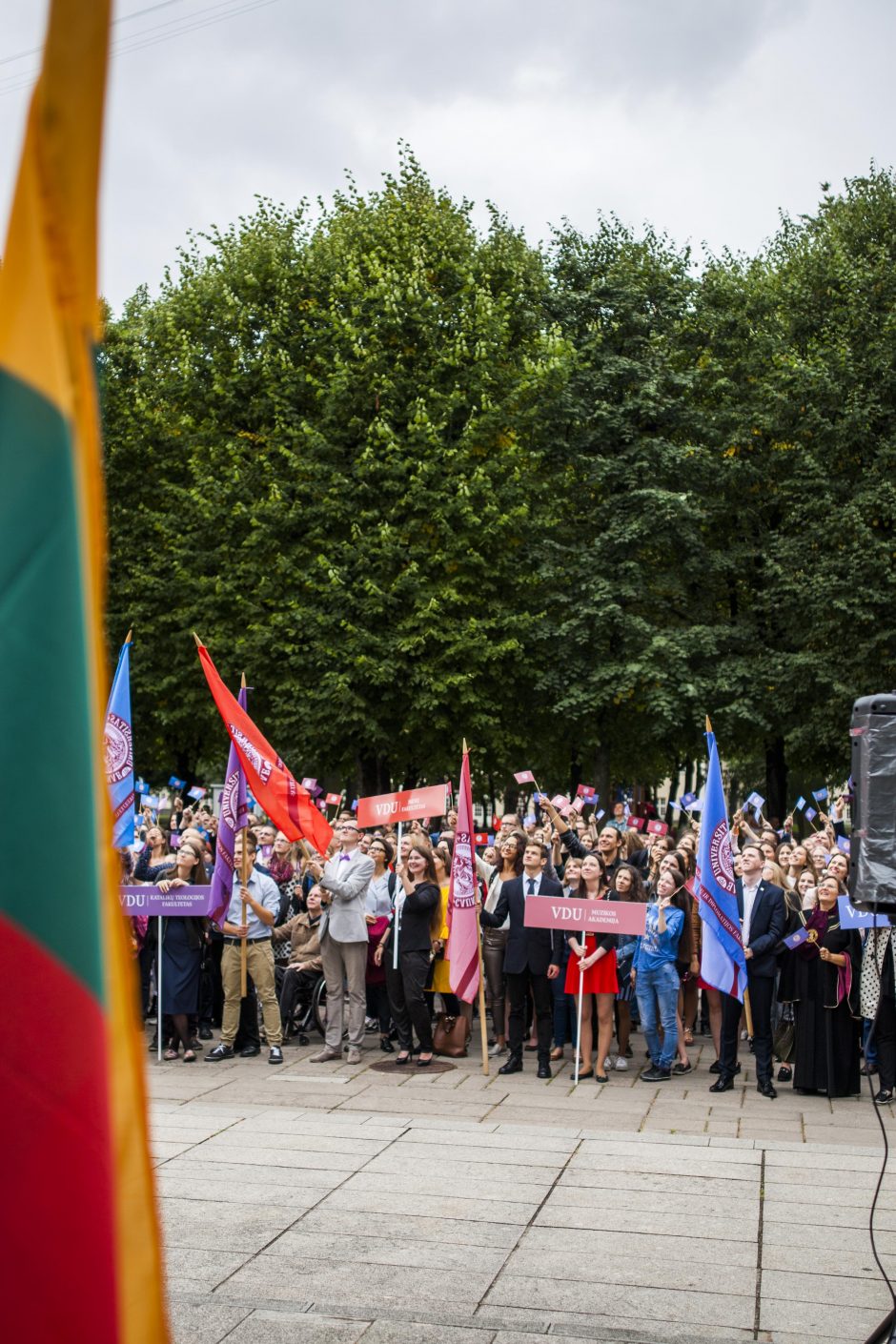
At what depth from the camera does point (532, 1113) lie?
11.0 meters

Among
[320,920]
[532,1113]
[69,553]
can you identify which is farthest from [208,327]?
[69,553]

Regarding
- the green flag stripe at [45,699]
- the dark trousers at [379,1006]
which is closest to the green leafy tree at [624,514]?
the dark trousers at [379,1006]

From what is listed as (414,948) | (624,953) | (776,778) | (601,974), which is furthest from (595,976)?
(776,778)

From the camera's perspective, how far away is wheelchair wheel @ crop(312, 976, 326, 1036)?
1473cm

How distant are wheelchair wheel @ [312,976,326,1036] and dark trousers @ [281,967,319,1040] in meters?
0.08

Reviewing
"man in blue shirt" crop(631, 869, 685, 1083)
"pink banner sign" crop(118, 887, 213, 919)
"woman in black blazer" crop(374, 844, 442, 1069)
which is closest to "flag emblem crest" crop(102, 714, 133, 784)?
"pink banner sign" crop(118, 887, 213, 919)

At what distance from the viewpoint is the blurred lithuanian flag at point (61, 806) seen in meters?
1.91

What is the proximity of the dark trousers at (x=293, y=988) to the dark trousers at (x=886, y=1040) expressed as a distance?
580cm

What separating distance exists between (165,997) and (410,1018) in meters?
2.36

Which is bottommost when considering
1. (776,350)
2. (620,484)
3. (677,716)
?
(677,716)

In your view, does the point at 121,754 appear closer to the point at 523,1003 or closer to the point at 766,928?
the point at 523,1003

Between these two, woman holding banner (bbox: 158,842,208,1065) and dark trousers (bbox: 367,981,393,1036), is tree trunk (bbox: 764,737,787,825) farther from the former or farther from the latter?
woman holding banner (bbox: 158,842,208,1065)

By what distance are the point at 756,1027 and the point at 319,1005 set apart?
5.06 metres

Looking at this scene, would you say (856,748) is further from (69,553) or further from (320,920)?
(320,920)
